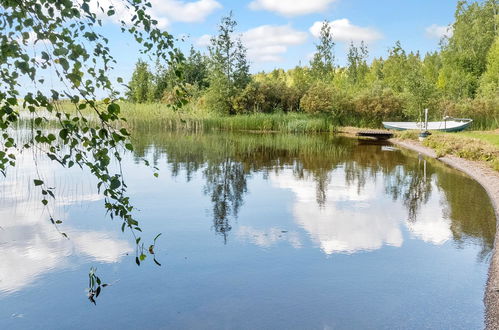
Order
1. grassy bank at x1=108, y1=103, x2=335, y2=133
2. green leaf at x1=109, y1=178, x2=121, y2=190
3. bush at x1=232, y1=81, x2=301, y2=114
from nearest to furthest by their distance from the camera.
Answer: green leaf at x1=109, y1=178, x2=121, y2=190 < grassy bank at x1=108, y1=103, x2=335, y2=133 < bush at x1=232, y1=81, x2=301, y2=114

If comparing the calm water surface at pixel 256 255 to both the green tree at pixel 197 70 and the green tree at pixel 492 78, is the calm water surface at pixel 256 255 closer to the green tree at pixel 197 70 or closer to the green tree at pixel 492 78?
the green tree at pixel 492 78

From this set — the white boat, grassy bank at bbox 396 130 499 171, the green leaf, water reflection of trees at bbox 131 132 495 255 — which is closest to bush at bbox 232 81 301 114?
the white boat

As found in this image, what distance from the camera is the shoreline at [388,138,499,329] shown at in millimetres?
5793

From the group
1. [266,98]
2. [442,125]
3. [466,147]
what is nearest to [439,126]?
[442,125]

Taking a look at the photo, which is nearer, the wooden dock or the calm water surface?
the calm water surface

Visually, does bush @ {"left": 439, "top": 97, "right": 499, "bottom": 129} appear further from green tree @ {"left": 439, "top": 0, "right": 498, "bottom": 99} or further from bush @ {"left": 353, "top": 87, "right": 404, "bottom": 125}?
green tree @ {"left": 439, "top": 0, "right": 498, "bottom": 99}

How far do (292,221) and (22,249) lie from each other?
205 inches

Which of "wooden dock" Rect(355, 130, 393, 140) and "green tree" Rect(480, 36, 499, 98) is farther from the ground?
"green tree" Rect(480, 36, 499, 98)

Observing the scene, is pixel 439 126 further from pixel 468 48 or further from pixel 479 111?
pixel 468 48

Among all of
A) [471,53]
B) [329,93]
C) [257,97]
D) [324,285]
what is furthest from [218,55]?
[324,285]

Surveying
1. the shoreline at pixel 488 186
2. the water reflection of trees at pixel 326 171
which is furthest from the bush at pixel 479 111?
the water reflection of trees at pixel 326 171

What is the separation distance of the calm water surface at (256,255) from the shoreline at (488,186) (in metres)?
0.14

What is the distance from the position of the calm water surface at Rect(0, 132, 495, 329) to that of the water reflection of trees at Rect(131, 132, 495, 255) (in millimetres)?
92

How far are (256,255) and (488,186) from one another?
8.61m
